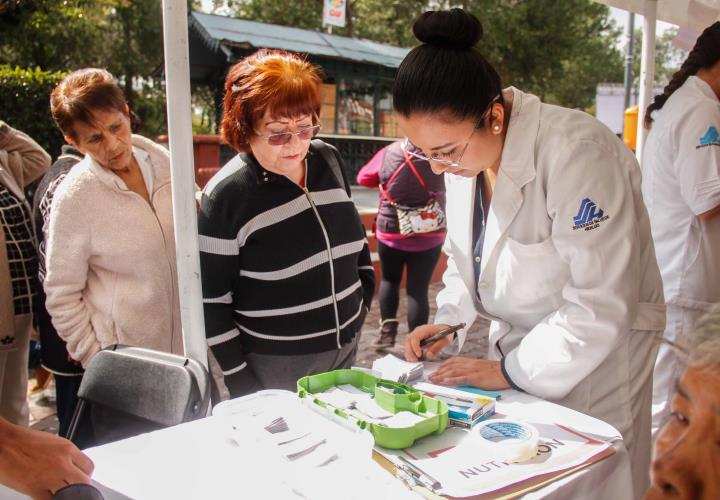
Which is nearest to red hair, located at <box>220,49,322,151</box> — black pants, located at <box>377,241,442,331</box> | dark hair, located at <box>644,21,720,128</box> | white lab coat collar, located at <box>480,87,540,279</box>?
white lab coat collar, located at <box>480,87,540,279</box>

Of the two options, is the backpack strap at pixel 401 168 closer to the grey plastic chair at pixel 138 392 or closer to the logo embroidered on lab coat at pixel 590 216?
the grey plastic chair at pixel 138 392

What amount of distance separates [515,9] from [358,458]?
19217 mm

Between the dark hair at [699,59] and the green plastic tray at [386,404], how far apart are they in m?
1.80

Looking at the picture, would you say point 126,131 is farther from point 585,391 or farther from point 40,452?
point 585,391

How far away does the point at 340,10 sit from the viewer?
1268 cm

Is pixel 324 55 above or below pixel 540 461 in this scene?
above

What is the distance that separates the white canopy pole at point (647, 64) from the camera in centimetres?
322

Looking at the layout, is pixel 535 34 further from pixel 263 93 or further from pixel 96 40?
pixel 263 93

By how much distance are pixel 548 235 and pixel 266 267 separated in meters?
0.87

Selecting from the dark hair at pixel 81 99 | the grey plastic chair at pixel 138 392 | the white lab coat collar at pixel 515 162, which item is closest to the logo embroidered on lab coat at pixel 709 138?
the white lab coat collar at pixel 515 162

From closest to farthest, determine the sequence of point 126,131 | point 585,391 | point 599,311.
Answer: point 599,311
point 585,391
point 126,131

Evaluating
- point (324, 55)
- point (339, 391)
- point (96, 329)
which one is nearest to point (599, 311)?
point (339, 391)

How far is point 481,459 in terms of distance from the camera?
1.20m

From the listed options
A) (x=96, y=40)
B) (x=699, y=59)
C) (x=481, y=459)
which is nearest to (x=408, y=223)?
(x=699, y=59)
